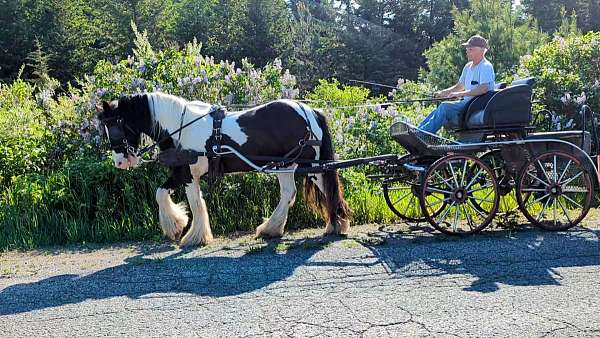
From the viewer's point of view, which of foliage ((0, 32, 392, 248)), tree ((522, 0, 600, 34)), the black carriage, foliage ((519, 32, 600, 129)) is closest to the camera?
the black carriage

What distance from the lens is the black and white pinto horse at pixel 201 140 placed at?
22.1 feet

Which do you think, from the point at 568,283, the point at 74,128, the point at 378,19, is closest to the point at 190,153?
the point at 74,128

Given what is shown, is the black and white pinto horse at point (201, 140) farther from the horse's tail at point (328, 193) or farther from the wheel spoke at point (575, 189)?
the wheel spoke at point (575, 189)

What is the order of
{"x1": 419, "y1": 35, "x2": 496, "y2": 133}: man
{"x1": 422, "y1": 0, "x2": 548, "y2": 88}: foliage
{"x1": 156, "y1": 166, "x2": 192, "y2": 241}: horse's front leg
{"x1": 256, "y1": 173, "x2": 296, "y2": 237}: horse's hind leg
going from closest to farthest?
{"x1": 156, "y1": 166, "x2": 192, "y2": 241}: horse's front leg, {"x1": 419, "y1": 35, "x2": 496, "y2": 133}: man, {"x1": 256, "y1": 173, "x2": 296, "y2": 237}: horse's hind leg, {"x1": 422, "y1": 0, "x2": 548, "y2": 88}: foliage

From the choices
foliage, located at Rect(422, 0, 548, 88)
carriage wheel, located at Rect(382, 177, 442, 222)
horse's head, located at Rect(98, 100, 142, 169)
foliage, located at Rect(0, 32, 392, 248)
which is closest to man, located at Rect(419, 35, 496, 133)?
carriage wheel, located at Rect(382, 177, 442, 222)

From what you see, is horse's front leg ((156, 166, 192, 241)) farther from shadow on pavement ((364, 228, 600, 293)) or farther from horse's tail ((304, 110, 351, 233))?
shadow on pavement ((364, 228, 600, 293))

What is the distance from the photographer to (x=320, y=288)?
16.6 feet

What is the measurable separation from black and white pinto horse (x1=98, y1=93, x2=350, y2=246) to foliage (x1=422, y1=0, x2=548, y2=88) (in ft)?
29.5

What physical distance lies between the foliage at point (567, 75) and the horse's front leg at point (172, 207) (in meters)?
5.76

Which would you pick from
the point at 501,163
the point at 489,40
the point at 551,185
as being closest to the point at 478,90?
the point at 501,163

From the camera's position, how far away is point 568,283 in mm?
4988

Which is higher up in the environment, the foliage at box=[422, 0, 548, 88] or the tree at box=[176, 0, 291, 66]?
the tree at box=[176, 0, 291, 66]

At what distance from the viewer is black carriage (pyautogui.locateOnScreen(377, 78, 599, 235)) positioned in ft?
21.8

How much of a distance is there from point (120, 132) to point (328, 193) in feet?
7.88
